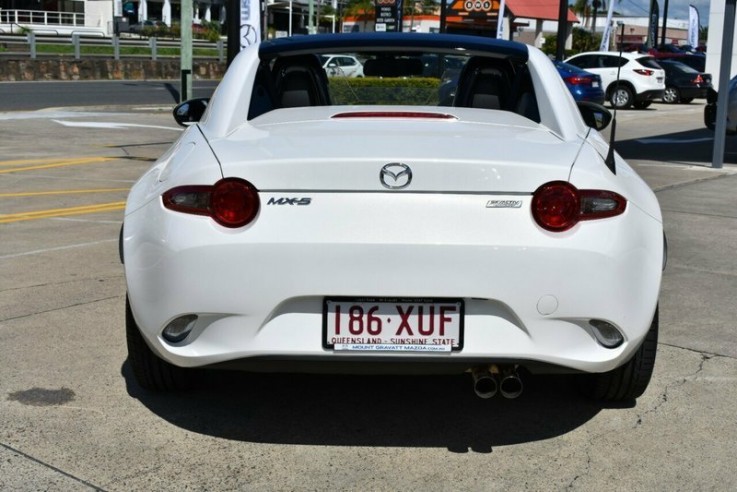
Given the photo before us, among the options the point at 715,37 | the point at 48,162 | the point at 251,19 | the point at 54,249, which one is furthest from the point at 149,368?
the point at 715,37

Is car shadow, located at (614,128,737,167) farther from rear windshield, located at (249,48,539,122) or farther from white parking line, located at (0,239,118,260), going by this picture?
rear windshield, located at (249,48,539,122)

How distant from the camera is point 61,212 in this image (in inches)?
371

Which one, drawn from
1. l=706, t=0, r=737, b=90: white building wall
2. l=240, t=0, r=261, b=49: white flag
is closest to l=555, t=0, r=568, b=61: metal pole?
l=706, t=0, r=737, b=90: white building wall

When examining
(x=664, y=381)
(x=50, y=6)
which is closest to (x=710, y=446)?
(x=664, y=381)

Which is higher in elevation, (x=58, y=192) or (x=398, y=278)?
(x=398, y=278)

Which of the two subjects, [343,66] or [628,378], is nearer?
[628,378]

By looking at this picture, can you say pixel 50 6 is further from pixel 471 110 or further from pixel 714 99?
pixel 471 110

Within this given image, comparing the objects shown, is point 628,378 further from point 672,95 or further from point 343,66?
point 672,95

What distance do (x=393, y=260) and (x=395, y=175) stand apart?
0.29 m

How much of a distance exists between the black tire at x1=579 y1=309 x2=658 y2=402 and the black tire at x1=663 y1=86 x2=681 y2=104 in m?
31.3

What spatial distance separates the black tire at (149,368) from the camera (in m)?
4.16

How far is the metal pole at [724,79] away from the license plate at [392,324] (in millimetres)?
11592

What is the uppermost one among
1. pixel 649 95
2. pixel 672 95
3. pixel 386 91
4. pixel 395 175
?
pixel 386 91

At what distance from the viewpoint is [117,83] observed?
38.7m
